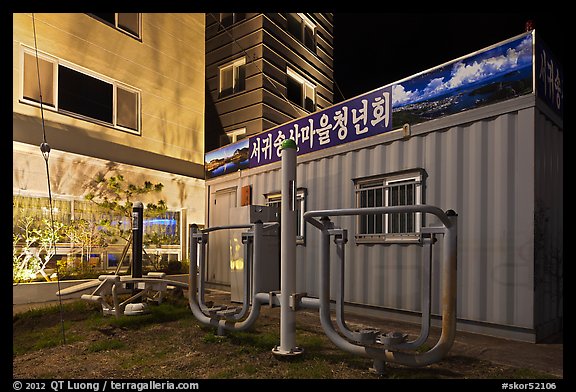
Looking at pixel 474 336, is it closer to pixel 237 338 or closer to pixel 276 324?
pixel 276 324

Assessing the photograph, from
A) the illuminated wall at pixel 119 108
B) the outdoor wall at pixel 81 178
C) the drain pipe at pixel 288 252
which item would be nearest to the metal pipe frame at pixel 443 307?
the drain pipe at pixel 288 252

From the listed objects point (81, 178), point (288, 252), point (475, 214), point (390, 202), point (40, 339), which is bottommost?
point (40, 339)

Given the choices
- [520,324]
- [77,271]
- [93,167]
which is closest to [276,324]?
[520,324]

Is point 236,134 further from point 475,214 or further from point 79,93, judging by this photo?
point 475,214

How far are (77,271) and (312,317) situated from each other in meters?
5.98

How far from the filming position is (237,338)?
4.55 m

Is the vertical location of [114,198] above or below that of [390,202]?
above

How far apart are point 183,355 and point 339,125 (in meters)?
4.39

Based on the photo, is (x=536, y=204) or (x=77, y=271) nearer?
(x=536, y=204)

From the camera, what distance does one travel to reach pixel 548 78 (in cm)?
480

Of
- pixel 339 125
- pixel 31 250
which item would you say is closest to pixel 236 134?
pixel 31 250

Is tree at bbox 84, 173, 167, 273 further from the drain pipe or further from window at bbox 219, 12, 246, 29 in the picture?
window at bbox 219, 12, 246, 29

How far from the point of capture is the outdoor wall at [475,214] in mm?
4461

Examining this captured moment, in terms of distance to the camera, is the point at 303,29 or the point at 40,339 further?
the point at 303,29
